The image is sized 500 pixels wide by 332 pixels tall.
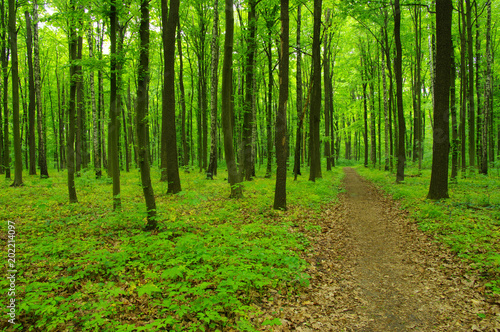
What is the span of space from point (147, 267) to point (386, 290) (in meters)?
4.69

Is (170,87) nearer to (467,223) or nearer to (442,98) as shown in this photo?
(442,98)

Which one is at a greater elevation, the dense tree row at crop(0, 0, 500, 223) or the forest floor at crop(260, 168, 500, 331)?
the dense tree row at crop(0, 0, 500, 223)

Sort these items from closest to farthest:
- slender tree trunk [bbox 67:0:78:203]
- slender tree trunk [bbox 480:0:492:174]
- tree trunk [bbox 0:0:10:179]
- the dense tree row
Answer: the dense tree row → slender tree trunk [bbox 67:0:78:203] → tree trunk [bbox 0:0:10:179] → slender tree trunk [bbox 480:0:492:174]

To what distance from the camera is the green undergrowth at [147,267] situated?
3510 millimetres

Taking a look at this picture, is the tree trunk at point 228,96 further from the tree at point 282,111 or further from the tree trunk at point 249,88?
the tree trunk at point 249,88

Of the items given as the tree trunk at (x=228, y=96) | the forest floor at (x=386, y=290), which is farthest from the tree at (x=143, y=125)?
the forest floor at (x=386, y=290)

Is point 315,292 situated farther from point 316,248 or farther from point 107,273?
point 107,273

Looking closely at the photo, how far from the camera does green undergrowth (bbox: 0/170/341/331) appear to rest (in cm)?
351

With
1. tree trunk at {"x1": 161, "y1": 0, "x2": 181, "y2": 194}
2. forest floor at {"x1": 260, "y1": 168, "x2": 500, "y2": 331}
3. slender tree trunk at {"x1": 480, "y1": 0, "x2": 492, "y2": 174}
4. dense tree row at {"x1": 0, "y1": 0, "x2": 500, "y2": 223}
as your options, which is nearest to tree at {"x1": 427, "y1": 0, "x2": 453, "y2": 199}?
dense tree row at {"x1": 0, "y1": 0, "x2": 500, "y2": 223}

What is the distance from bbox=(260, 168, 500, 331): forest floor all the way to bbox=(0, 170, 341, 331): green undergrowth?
47 centimetres

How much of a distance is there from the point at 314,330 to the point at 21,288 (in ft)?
15.4

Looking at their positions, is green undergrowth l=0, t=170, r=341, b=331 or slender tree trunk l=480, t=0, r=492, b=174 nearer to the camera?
green undergrowth l=0, t=170, r=341, b=331

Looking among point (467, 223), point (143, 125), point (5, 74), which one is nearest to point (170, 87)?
point (143, 125)

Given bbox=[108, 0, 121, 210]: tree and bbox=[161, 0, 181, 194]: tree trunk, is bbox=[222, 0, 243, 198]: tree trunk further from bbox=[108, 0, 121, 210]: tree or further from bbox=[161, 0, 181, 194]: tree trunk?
bbox=[108, 0, 121, 210]: tree
